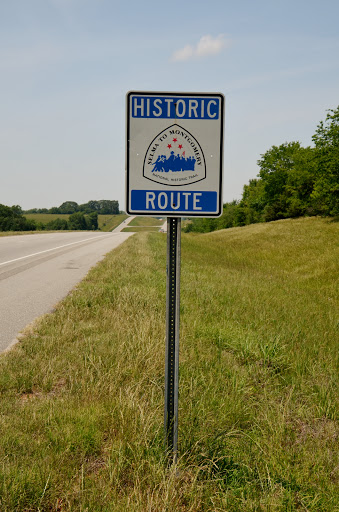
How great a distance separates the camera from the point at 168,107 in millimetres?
2186

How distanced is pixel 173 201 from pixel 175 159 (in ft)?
0.78

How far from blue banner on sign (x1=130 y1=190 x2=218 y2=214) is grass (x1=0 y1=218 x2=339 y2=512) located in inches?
54.4

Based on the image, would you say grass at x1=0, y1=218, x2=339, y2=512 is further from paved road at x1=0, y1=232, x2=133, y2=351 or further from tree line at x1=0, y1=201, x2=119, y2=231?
tree line at x1=0, y1=201, x2=119, y2=231

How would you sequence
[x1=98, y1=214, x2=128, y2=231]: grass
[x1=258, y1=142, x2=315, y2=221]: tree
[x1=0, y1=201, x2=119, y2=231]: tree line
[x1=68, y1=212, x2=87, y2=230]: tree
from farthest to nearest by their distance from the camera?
[x1=98, y1=214, x2=128, y2=231]: grass, [x1=68, y1=212, x2=87, y2=230]: tree, [x1=0, y1=201, x2=119, y2=231]: tree line, [x1=258, y1=142, x2=315, y2=221]: tree

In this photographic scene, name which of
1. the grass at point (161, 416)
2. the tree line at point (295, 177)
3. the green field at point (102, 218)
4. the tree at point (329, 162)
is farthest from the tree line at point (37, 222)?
the grass at point (161, 416)

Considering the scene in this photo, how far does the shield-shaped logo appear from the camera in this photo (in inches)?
87.0

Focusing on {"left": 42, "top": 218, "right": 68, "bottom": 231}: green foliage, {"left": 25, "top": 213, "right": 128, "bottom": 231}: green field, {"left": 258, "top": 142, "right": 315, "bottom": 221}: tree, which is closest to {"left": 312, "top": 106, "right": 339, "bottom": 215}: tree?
{"left": 258, "top": 142, "right": 315, "bottom": 221}: tree

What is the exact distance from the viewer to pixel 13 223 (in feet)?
267

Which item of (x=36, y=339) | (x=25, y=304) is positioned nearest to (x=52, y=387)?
(x=36, y=339)

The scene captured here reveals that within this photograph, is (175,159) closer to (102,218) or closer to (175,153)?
(175,153)

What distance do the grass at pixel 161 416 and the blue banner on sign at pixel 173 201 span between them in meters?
1.38

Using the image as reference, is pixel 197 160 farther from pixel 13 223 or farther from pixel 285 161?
pixel 13 223

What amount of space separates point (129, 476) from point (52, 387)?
1584 mm

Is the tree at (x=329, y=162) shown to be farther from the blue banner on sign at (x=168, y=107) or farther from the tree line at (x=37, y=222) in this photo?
the tree line at (x=37, y=222)
